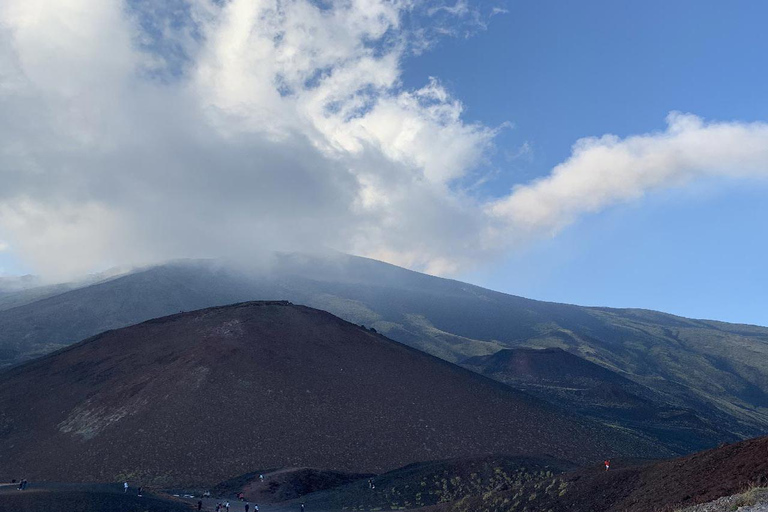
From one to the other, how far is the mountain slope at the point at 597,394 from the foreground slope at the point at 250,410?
23426 millimetres

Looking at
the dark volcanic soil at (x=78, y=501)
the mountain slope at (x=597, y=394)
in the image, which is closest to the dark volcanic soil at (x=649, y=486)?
the dark volcanic soil at (x=78, y=501)

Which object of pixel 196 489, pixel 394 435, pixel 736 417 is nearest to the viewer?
pixel 196 489

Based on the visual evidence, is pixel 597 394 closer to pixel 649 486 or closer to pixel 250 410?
pixel 250 410

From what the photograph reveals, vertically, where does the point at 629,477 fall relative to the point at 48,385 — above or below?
above

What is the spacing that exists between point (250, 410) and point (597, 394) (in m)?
79.4

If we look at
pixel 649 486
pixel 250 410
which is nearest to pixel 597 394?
pixel 250 410

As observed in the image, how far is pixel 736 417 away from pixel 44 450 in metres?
132

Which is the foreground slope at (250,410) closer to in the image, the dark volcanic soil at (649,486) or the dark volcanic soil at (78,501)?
the dark volcanic soil at (78,501)

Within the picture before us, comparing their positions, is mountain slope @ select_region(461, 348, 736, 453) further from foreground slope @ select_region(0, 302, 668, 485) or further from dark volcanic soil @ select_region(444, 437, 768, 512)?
dark volcanic soil @ select_region(444, 437, 768, 512)

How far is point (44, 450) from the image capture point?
59375 mm

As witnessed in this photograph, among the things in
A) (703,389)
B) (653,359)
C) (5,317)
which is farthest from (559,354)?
(5,317)

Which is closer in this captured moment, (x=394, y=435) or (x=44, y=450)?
(x=44, y=450)

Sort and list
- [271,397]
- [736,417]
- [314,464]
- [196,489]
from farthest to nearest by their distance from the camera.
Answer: [736,417]
[271,397]
[314,464]
[196,489]

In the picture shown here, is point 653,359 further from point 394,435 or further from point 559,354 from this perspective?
point 394,435
